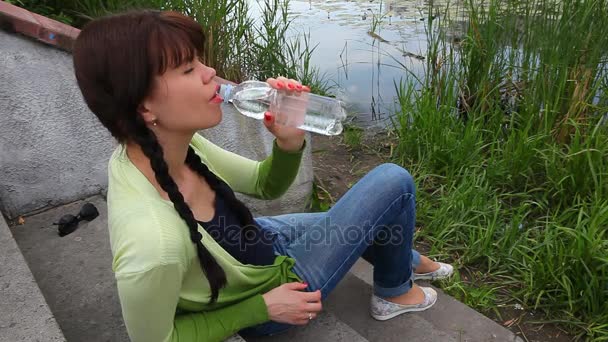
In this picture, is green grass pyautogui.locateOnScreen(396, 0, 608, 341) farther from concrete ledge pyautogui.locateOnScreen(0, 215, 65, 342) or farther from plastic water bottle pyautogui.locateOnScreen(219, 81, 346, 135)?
concrete ledge pyautogui.locateOnScreen(0, 215, 65, 342)

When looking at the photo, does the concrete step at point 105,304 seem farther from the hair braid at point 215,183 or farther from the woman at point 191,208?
the hair braid at point 215,183

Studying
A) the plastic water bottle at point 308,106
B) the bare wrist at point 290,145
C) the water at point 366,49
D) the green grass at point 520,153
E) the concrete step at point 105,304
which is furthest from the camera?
the water at point 366,49

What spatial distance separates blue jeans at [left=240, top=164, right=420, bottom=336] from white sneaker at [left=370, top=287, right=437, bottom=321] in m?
0.27

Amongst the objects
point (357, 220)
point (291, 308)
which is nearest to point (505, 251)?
point (357, 220)

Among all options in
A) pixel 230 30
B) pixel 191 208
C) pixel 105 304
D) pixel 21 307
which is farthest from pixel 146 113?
pixel 230 30

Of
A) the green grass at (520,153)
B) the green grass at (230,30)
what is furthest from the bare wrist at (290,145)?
the green grass at (230,30)

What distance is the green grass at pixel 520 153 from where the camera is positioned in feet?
7.21

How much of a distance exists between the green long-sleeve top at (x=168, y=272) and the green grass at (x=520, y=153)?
111 cm

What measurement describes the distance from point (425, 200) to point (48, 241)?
178 cm

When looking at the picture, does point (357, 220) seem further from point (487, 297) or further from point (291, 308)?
point (487, 297)

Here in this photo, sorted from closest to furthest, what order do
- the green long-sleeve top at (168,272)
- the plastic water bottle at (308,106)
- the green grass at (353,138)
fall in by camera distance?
the green long-sleeve top at (168,272)
the plastic water bottle at (308,106)
the green grass at (353,138)

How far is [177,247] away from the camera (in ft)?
3.92

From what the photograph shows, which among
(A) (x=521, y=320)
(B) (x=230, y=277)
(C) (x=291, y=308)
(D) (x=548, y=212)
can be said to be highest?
(B) (x=230, y=277)

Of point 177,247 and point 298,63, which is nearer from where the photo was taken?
point 177,247
